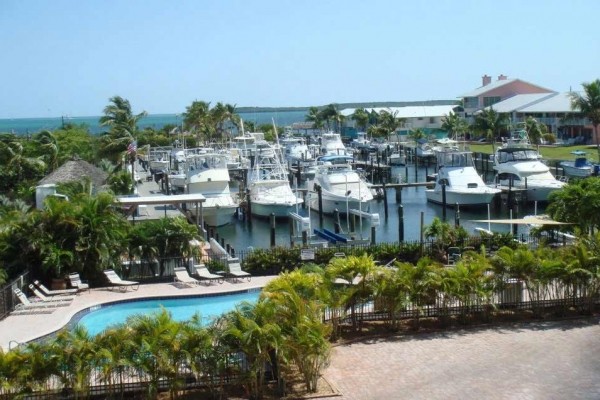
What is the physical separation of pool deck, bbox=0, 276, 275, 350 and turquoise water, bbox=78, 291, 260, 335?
25cm

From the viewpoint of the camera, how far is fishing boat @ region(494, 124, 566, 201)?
5588 centimetres

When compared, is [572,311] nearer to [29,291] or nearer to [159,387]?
[159,387]

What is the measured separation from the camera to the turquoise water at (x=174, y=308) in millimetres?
22594

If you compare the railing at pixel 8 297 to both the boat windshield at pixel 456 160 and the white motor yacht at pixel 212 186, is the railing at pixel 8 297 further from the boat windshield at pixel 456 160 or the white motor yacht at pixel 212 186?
the boat windshield at pixel 456 160

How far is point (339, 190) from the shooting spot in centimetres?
5319

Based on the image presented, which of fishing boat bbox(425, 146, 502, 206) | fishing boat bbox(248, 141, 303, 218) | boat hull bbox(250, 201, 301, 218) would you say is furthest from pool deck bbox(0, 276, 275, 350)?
fishing boat bbox(425, 146, 502, 206)

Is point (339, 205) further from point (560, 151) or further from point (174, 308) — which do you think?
point (560, 151)

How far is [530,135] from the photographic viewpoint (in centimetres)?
8131

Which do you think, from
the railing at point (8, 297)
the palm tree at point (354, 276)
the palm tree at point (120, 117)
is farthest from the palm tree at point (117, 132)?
the palm tree at point (354, 276)

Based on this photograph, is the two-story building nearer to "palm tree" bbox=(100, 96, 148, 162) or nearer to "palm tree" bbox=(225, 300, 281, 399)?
"palm tree" bbox=(100, 96, 148, 162)

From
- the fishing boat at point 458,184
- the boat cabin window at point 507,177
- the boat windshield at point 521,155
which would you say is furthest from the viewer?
the boat windshield at point 521,155

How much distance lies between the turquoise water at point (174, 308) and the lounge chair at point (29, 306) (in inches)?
45.9

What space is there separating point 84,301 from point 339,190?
103ft

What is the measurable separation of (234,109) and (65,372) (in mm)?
84945
